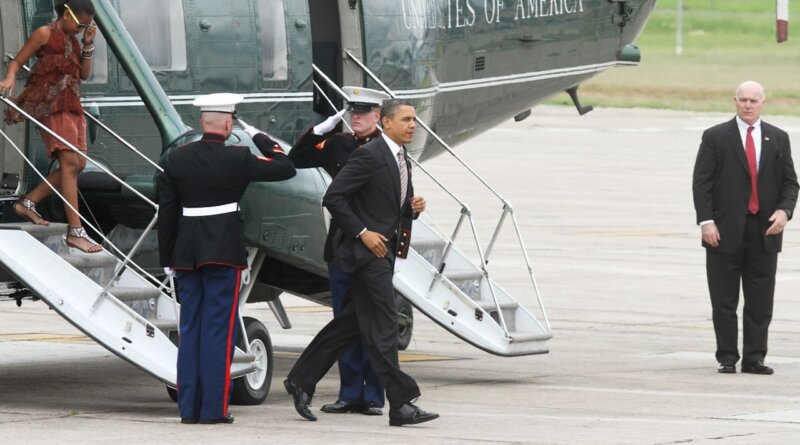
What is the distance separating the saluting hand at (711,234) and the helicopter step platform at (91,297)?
4.12 meters

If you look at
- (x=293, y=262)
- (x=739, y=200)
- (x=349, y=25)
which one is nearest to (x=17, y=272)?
(x=293, y=262)

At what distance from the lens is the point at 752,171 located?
14047mm

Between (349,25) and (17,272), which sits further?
(349,25)

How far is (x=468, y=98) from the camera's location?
17.3m

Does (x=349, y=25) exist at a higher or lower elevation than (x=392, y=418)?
higher

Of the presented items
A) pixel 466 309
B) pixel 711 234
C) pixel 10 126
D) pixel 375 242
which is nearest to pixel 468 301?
pixel 466 309

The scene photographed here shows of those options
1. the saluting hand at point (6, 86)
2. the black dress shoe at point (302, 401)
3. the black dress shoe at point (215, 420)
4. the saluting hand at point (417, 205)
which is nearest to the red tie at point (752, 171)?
the saluting hand at point (417, 205)

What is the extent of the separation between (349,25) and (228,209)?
161 inches

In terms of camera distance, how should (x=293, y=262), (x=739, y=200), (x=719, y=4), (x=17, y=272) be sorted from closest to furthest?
(x=17, y=272), (x=293, y=262), (x=739, y=200), (x=719, y=4)

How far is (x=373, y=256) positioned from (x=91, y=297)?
200 centimetres

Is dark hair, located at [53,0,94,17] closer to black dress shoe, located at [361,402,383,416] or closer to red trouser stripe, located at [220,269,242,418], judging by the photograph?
red trouser stripe, located at [220,269,242,418]

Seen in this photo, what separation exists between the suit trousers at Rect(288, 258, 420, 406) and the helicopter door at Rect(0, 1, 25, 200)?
275cm

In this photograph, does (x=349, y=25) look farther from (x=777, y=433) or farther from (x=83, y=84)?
(x=777, y=433)

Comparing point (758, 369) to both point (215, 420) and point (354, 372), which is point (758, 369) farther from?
point (215, 420)
